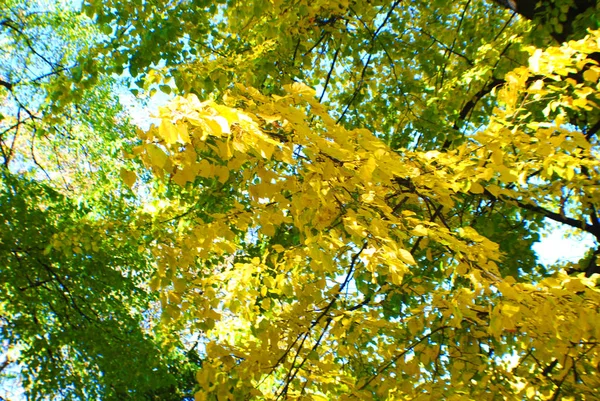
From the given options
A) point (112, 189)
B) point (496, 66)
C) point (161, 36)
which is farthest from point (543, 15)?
point (112, 189)

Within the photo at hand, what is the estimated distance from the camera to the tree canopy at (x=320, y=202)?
188 cm

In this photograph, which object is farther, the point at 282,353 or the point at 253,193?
the point at 282,353

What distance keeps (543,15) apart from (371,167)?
10.1 ft

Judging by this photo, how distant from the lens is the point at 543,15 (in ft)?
13.0

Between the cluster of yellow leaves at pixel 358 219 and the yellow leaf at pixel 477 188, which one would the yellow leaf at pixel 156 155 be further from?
the yellow leaf at pixel 477 188

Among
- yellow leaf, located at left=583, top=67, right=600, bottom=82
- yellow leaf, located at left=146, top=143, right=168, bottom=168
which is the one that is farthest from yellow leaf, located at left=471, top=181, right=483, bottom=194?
yellow leaf, located at left=146, top=143, right=168, bottom=168

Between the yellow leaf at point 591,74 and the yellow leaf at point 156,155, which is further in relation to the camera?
the yellow leaf at point 591,74

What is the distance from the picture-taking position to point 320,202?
6.35 feet

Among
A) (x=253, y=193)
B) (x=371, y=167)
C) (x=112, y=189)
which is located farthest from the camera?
(x=112, y=189)

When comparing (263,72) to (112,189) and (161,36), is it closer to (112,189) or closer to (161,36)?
(161,36)

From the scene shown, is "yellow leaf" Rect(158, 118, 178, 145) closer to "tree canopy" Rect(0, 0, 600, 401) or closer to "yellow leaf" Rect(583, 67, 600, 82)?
"tree canopy" Rect(0, 0, 600, 401)

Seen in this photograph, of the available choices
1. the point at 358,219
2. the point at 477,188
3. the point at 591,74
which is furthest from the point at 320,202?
the point at 591,74

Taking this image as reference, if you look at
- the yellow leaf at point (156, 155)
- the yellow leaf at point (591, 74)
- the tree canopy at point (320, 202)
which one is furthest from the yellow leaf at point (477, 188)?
the yellow leaf at point (156, 155)

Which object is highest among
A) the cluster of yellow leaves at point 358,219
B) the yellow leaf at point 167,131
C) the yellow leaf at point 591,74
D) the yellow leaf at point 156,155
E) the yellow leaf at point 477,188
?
the yellow leaf at point 591,74
